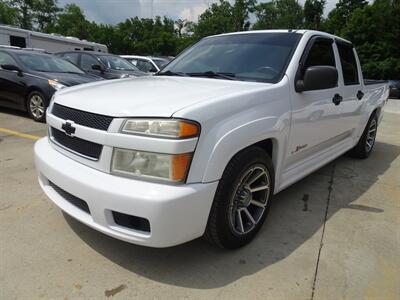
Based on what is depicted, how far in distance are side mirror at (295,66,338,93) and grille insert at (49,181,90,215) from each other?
6.37ft

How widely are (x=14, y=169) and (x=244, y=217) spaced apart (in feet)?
9.31

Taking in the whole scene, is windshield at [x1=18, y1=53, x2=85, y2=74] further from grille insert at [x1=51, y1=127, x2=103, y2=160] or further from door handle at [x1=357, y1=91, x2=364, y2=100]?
door handle at [x1=357, y1=91, x2=364, y2=100]

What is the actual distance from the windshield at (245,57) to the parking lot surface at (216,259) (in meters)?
1.32

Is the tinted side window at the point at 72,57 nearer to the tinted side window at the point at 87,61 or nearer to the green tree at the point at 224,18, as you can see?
the tinted side window at the point at 87,61

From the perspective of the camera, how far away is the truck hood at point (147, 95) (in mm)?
2279

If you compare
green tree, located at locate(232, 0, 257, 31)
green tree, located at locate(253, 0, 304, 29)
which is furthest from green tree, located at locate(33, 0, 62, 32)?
green tree, located at locate(253, 0, 304, 29)

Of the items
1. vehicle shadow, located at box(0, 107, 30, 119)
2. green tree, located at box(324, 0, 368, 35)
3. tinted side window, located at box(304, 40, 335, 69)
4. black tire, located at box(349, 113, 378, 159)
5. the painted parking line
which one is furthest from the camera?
green tree, located at box(324, 0, 368, 35)

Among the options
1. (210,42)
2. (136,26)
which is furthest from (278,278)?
(136,26)

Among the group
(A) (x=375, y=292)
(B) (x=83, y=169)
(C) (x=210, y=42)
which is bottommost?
(A) (x=375, y=292)

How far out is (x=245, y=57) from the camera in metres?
3.38

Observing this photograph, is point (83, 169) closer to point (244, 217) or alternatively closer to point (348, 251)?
point (244, 217)

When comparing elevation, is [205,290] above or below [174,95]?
below

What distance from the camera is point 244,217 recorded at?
2.85 meters

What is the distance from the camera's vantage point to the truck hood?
2.28m
